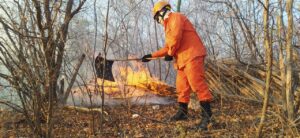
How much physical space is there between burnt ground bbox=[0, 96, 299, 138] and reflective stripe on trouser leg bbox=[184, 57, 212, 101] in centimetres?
29

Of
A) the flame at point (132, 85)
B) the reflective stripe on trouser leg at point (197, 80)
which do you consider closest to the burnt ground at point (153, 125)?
the reflective stripe on trouser leg at point (197, 80)

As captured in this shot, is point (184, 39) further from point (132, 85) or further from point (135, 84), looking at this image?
point (135, 84)

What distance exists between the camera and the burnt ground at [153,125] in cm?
439

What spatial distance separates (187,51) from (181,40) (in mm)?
189

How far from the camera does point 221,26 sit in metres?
10.6

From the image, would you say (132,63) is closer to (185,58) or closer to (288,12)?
(185,58)

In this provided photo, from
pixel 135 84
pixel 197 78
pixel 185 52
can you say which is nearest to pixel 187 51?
pixel 185 52

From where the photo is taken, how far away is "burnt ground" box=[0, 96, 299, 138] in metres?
4.39

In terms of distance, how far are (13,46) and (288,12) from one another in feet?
8.37

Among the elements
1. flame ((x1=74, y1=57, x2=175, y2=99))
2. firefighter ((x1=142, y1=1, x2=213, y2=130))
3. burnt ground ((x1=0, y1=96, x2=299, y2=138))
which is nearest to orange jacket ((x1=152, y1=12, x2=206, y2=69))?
firefighter ((x1=142, y1=1, x2=213, y2=130))

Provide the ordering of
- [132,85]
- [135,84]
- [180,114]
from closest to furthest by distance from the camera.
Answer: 1. [180,114]
2. [132,85]
3. [135,84]

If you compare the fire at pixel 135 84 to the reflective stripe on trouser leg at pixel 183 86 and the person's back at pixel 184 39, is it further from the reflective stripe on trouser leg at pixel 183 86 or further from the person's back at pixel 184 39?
the person's back at pixel 184 39

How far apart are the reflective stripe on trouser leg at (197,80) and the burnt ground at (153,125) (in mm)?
285

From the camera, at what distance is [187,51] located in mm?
5449
